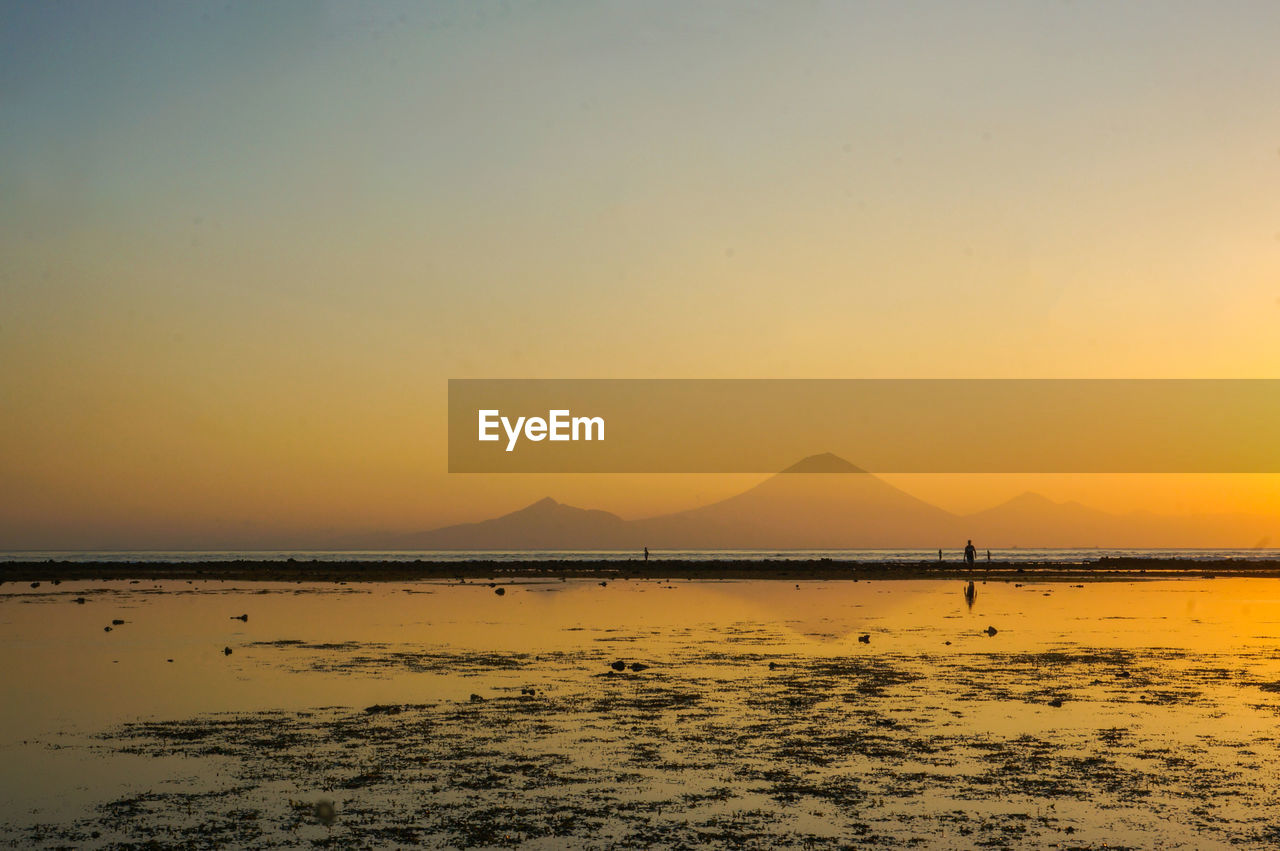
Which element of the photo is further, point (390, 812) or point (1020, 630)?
point (1020, 630)

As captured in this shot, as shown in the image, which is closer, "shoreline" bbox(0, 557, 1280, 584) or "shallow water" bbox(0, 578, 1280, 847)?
"shallow water" bbox(0, 578, 1280, 847)

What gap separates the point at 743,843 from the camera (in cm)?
1292

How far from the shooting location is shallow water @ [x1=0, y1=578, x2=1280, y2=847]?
45.5 ft

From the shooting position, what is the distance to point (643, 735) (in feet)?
63.2

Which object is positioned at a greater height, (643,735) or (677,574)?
(643,735)

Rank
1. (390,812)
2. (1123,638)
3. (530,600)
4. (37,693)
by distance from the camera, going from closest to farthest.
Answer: (390,812) → (37,693) → (1123,638) → (530,600)

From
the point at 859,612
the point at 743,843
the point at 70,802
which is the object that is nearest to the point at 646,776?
the point at 743,843

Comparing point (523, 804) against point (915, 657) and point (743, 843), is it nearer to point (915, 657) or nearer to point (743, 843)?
point (743, 843)

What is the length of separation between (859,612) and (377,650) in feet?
73.5

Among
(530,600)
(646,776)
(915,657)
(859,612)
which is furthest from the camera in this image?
(530,600)

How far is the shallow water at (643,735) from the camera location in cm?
1387

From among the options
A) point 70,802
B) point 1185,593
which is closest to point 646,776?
point 70,802

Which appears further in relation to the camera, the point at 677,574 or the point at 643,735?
the point at 677,574

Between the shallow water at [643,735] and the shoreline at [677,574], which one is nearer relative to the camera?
the shallow water at [643,735]
